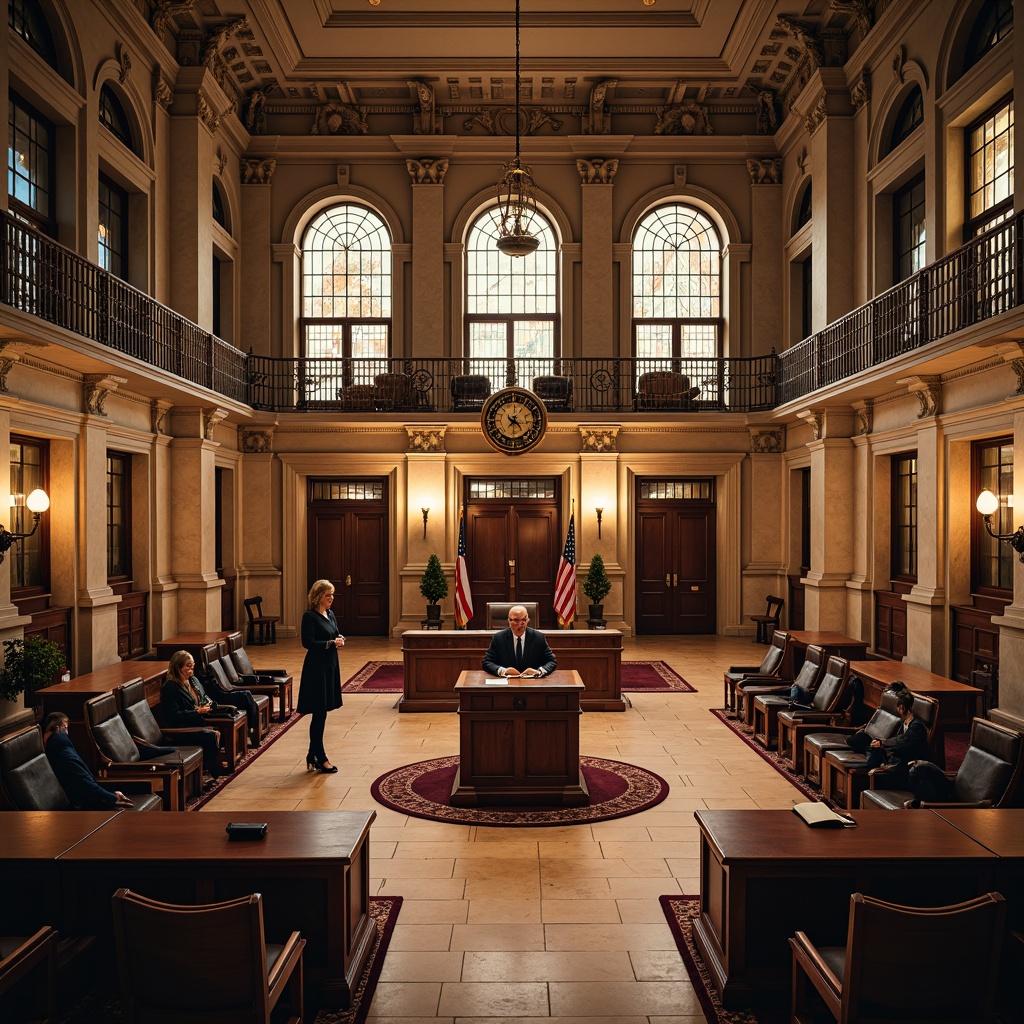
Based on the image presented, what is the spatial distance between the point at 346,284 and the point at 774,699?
1297 cm

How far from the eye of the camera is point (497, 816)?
709 centimetres

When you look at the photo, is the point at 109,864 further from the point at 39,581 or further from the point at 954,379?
the point at 954,379

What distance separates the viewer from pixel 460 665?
36.6ft

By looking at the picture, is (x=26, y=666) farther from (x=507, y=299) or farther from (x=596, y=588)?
(x=507, y=299)

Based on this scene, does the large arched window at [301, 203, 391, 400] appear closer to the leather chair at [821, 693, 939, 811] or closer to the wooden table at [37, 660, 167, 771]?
the wooden table at [37, 660, 167, 771]

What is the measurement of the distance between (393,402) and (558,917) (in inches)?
519

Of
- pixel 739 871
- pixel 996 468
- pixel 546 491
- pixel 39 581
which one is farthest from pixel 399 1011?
pixel 546 491

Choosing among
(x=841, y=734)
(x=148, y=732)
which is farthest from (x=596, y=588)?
(x=148, y=732)

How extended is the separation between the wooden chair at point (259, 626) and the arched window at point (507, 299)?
6.58m

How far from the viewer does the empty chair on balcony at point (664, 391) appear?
17.5 m

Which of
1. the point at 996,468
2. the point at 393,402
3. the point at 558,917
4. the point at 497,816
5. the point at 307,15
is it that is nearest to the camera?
the point at 558,917

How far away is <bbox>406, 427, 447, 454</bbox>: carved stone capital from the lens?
1719cm

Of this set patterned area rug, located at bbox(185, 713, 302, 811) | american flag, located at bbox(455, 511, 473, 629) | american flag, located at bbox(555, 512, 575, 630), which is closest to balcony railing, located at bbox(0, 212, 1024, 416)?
american flag, located at bbox(555, 512, 575, 630)

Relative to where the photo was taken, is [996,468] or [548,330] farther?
[548,330]
